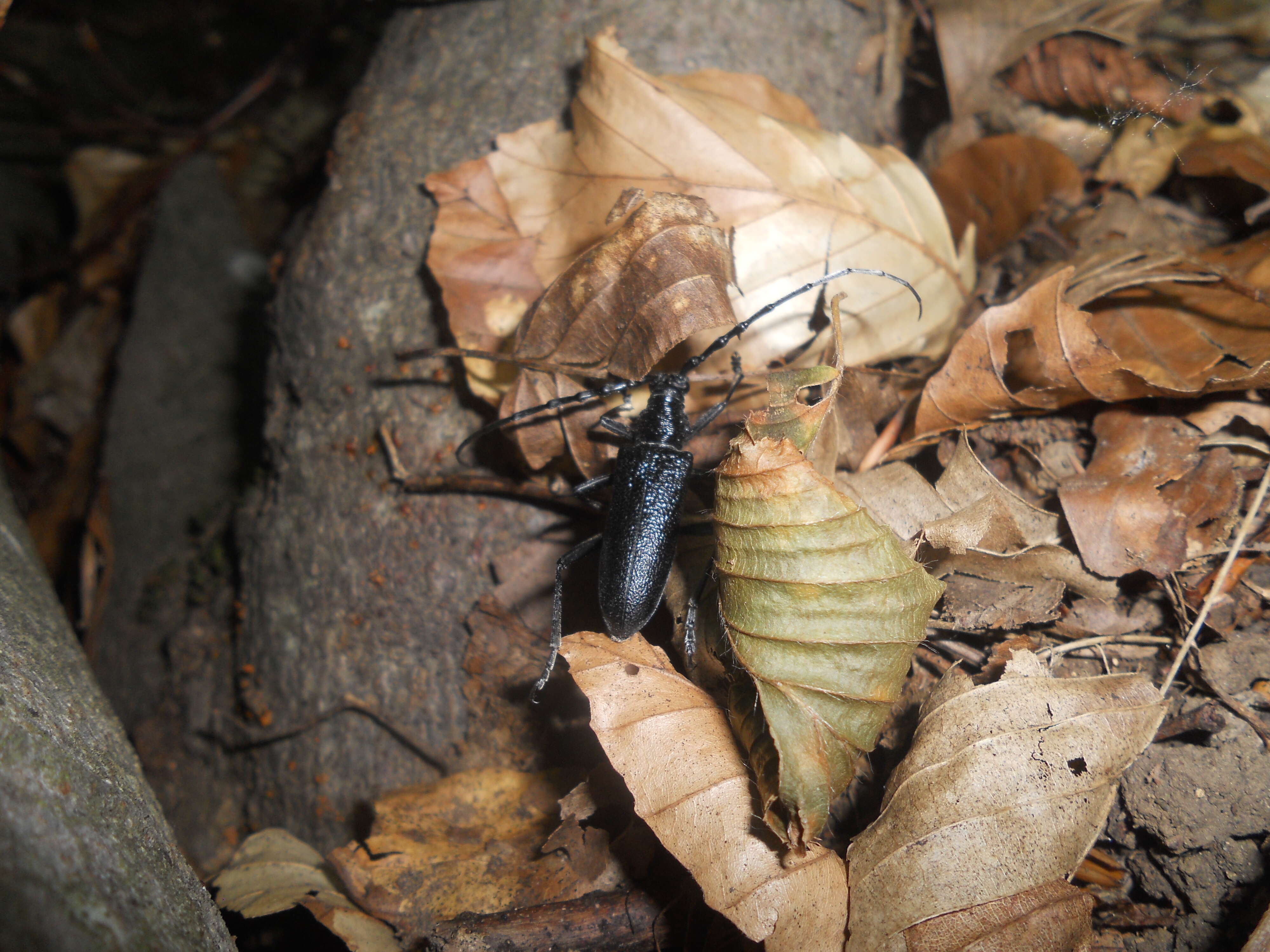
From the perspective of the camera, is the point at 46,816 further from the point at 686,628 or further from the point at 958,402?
the point at 958,402

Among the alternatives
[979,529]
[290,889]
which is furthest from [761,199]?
[290,889]

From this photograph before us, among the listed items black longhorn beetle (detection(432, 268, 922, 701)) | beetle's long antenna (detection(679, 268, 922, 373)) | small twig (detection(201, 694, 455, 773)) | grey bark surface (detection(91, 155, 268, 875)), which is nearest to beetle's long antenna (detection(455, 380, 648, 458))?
black longhorn beetle (detection(432, 268, 922, 701))

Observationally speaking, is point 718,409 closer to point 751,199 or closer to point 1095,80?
point 751,199

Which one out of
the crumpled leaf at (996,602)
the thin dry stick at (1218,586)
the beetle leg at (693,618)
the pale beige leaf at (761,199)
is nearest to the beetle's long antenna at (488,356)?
the pale beige leaf at (761,199)

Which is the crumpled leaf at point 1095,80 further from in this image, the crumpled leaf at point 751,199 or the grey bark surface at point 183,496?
the grey bark surface at point 183,496

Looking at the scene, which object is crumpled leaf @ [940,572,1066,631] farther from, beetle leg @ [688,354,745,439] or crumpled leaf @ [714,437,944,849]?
beetle leg @ [688,354,745,439]

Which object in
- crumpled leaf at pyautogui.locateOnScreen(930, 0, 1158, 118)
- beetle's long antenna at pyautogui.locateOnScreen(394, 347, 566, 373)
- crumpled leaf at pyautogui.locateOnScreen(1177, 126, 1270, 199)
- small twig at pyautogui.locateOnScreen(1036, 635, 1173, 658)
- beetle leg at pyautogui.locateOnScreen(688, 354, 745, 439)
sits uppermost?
crumpled leaf at pyautogui.locateOnScreen(930, 0, 1158, 118)

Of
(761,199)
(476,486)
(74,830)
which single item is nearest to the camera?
(74,830)
